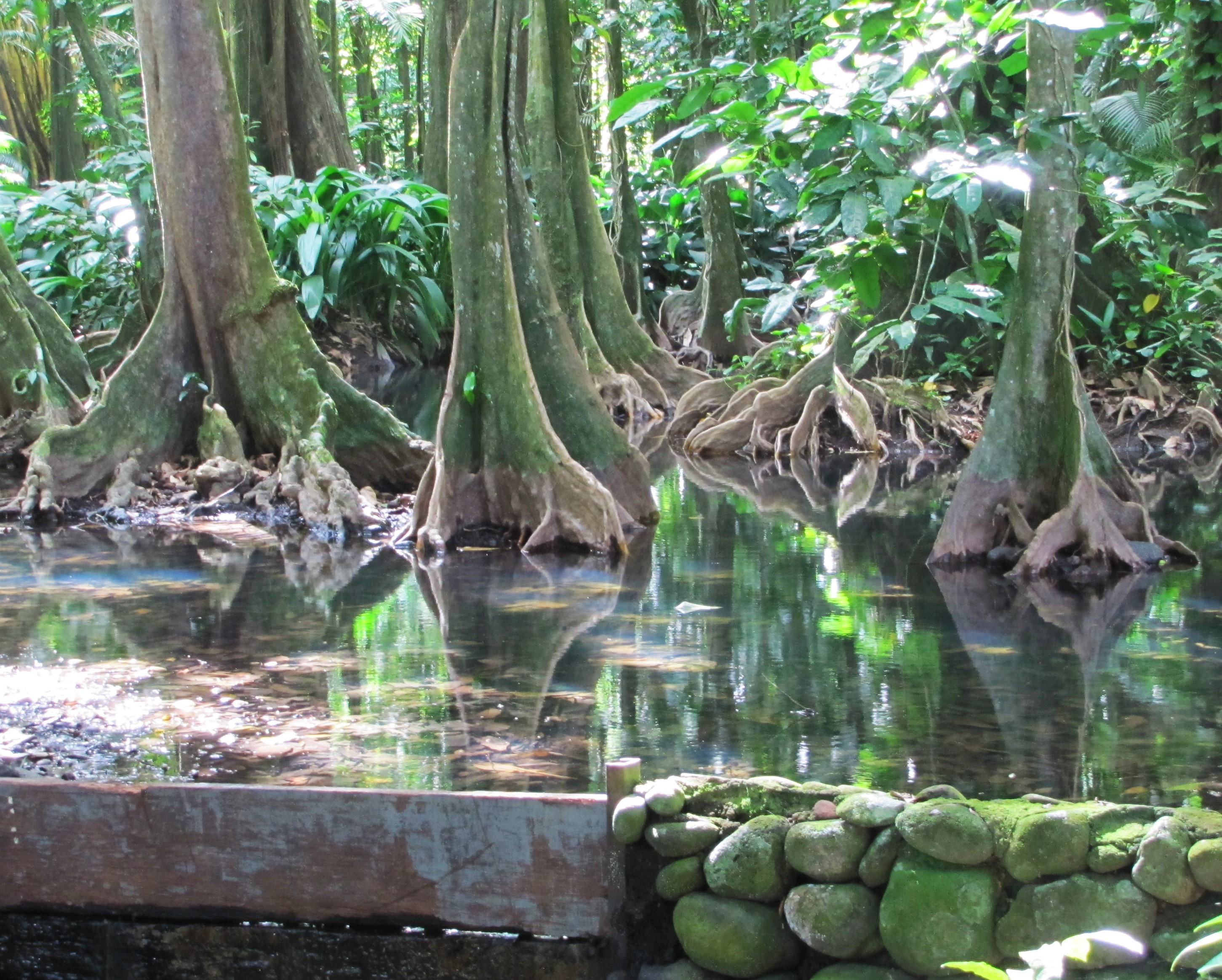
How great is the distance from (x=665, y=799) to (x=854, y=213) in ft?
11.6

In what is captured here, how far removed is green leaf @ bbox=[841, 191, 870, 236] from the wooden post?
3.37 meters

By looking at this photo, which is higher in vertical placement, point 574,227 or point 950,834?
point 574,227

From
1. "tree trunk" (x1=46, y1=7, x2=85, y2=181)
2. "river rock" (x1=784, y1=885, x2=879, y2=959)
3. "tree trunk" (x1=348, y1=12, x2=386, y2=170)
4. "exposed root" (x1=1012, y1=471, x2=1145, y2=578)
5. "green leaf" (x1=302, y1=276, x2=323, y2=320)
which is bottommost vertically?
"river rock" (x1=784, y1=885, x2=879, y2=959)

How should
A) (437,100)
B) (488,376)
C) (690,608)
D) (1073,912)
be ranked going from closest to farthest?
(1073,912) < (690,608) < (488,376) < (437,100)

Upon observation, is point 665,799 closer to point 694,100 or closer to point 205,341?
point 694,100

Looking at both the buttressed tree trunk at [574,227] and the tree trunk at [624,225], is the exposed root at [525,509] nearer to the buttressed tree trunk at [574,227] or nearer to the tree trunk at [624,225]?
the buttressed tree trunk at [574,227]

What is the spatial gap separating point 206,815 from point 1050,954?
2.29 meters

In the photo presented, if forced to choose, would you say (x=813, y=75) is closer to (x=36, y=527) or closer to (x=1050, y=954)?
(x=1050, y=954)

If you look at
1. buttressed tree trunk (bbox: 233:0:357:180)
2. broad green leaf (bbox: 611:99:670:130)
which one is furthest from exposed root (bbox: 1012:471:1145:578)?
buttressed tree trunk (bbox: 233:0:357:180)

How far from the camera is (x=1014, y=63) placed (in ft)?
24.5

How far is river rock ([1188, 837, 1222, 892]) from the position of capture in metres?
2.86

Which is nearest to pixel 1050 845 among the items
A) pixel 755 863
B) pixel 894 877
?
pixel 894 877

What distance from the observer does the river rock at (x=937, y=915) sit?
10.1 ft

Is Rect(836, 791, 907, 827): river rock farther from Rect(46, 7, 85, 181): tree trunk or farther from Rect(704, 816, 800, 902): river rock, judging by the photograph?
Rect(46, 7, 85, 181): tree trunk
